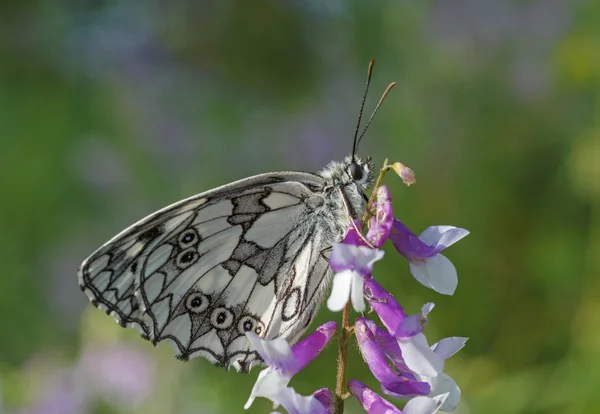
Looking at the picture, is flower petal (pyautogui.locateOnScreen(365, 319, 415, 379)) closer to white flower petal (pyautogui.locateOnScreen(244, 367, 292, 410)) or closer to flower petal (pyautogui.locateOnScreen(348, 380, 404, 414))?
flower petal (pyautogui.locateOnScreen(348, 380, 404, 414))

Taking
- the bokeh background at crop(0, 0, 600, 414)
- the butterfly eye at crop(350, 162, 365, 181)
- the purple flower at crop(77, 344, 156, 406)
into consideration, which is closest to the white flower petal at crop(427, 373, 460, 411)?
the butterfly eye at crop(350, 162, 365, 181)

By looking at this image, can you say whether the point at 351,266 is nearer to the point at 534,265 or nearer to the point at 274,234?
the point at 274,234

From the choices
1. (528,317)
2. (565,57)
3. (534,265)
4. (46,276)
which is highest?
(565,57)

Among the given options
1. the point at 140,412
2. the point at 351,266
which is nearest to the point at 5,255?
the point at 140,412

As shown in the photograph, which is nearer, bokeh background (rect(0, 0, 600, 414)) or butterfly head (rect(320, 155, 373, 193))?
butterfly head (rect(320, 155, 373, 193))

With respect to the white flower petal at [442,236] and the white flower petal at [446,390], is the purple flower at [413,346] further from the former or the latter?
the white flower petal at [442,236]

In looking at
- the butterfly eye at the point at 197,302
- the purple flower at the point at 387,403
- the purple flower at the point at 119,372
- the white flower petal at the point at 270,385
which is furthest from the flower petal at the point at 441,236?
the purple flower at the point at 119,372

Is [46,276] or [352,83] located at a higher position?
[352,83]

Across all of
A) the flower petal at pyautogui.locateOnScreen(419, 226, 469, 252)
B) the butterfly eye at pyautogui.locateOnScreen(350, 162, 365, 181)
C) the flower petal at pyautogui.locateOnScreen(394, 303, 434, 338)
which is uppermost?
the butterfly eye at pyautogui.locateOnScreen(350, 162, 365, 181)
